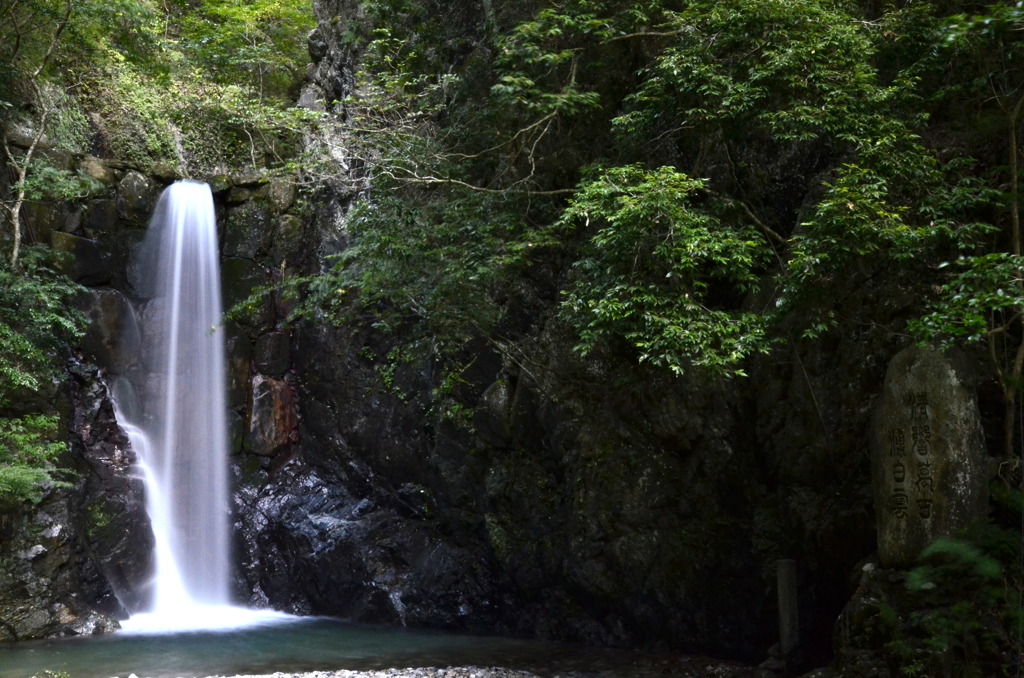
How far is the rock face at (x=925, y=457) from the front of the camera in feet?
24.7

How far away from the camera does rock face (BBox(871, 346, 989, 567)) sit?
752 centimetres

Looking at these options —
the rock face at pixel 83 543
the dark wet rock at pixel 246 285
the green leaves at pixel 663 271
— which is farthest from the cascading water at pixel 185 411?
the green leaves at pixel 663 271

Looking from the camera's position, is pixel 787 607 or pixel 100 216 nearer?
pixel 787 607

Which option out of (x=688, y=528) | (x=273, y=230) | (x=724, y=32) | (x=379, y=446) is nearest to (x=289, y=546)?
(x=379, y=446)

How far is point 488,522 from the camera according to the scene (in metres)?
12.9

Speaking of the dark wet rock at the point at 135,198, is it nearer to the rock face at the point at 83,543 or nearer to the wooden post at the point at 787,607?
the rock face at the point at 83,543

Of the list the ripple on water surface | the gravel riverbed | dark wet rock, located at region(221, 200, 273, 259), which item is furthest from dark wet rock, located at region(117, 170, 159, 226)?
the gravel riverbed

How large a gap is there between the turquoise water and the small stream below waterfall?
1 cm

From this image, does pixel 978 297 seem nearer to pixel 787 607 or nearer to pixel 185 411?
pixel 787 607

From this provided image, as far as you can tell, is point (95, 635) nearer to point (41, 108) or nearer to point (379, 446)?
point (379, 446)

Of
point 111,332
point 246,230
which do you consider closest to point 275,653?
point 111,332

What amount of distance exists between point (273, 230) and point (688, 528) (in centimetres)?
1045

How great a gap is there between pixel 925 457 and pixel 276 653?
836 cm

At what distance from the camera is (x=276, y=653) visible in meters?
11.5
